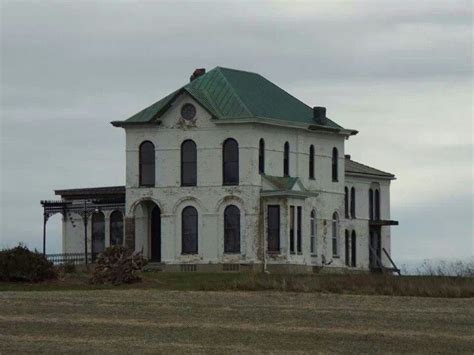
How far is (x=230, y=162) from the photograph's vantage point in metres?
76.1

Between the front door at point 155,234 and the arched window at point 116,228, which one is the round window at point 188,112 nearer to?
the front door at point 155,234

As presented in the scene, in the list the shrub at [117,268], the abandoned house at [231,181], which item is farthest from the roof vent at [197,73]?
the shrub at [117,268]

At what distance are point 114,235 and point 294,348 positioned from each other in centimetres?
5013

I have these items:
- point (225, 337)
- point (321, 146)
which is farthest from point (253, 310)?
point (321, 146)

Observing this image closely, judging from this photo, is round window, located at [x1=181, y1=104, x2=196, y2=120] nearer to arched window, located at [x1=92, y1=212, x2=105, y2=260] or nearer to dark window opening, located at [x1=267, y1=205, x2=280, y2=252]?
dark window opening, located at [x1=267, y1=205, x2=280, y2=252]

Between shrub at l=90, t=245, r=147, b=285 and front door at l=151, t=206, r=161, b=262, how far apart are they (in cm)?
1853

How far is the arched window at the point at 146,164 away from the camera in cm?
7756

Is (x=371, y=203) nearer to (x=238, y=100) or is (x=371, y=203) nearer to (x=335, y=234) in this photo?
(x=335, y=234)

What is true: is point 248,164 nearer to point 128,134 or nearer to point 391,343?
point 128,134

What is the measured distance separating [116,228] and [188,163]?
302 inches

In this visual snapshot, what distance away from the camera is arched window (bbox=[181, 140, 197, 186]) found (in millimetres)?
76625

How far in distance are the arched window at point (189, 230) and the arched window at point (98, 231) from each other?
7.50 metres

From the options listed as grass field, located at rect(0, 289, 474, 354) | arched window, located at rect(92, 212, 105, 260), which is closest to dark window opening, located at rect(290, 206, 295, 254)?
arched window, located at rect(92, 212, 105, 260)

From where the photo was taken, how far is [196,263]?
249 ft
